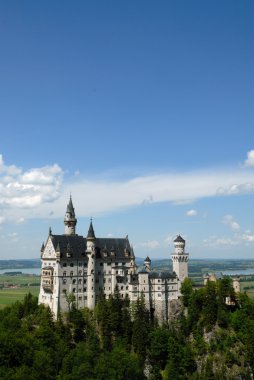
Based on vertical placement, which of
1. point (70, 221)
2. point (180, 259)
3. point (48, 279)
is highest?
point (70, 221)

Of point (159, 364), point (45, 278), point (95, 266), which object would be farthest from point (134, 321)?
point (45, 278)

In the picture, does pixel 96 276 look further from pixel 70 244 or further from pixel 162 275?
pixel 162 275

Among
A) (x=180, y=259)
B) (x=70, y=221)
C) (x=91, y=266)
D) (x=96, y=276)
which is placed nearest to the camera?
(x=91, y=266)

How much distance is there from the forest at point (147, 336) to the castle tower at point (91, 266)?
10.9 feet

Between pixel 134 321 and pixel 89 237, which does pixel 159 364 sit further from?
pixel 89 237

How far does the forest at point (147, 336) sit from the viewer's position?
288 ft

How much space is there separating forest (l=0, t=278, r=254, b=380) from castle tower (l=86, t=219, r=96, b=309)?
3334 mm

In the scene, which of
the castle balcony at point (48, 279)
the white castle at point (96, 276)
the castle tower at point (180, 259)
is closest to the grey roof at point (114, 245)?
the white castle at point (96, 276)

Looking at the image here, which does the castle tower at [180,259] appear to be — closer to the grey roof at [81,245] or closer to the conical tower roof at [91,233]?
the grey roof at [81,245]

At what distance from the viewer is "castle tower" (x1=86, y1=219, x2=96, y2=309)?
108188 mm

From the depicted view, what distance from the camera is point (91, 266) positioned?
359 ft

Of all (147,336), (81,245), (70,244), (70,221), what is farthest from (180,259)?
(70,221)

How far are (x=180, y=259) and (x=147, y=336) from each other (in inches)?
934

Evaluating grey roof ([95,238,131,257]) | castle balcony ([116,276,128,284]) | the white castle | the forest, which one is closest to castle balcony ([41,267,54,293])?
the white castle
